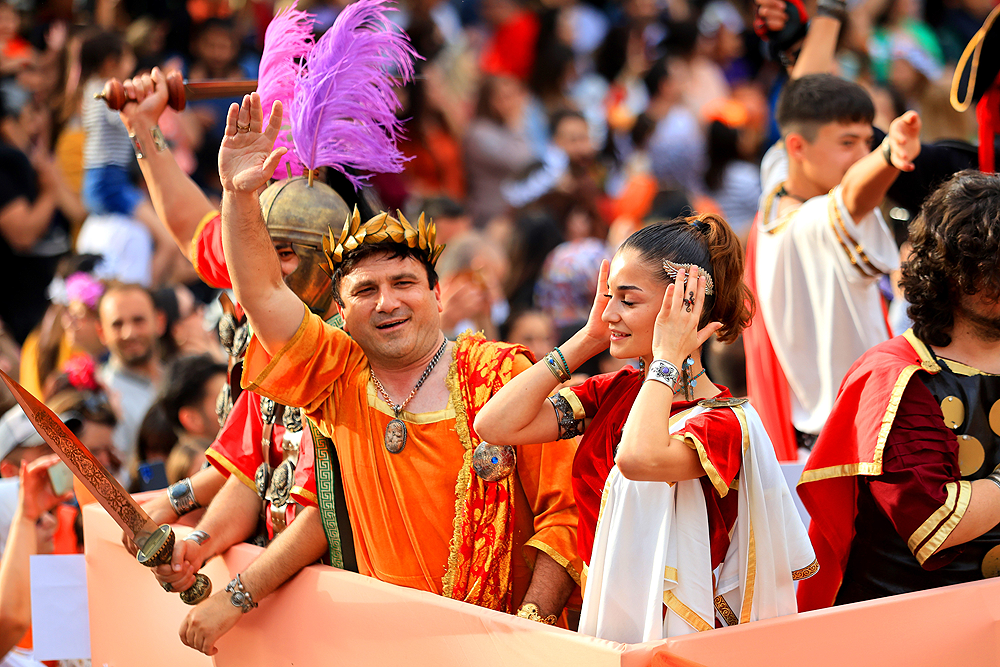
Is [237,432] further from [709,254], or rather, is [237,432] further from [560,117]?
[560,117]

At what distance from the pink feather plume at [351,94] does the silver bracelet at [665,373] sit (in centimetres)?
146

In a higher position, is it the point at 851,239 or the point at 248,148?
the point at 248,148

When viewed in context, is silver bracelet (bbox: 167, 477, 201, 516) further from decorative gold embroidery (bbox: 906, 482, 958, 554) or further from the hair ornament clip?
decorative gold embroidery (bbox: 906, 482, 958, 554)

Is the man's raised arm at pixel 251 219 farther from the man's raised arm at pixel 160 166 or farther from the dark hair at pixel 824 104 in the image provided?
the dark hair at pixel 824 104

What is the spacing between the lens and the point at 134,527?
2.83 meters

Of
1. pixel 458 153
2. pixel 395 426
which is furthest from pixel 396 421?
pixel 458 153

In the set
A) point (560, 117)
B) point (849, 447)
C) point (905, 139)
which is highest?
point (560, 117)

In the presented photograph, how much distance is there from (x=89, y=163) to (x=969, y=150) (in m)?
5.76

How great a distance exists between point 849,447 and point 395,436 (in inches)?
45.2

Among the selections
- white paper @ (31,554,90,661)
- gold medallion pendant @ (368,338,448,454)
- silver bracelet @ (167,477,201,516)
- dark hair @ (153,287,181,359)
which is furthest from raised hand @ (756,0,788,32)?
dark hair @ (153,287,181,359)

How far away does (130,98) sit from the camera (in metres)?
3.57

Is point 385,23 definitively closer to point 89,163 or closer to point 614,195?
point 89,163

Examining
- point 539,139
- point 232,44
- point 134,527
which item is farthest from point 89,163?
point 134,527

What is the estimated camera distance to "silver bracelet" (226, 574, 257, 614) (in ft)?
9.45
